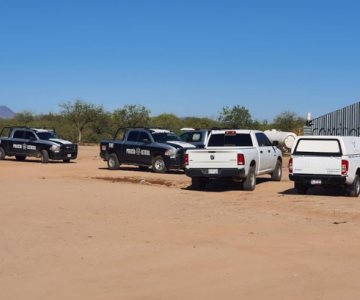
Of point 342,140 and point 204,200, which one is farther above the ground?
point 342,140

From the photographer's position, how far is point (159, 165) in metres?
25.6

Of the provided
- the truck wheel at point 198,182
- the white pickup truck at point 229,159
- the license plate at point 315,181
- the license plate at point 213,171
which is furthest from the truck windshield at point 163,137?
the license plate at point 315,181

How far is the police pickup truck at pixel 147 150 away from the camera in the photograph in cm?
2530

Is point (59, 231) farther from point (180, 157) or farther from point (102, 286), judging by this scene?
point (180, 157)

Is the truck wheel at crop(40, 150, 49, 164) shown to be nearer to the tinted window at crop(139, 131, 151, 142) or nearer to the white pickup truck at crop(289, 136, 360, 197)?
the tinted window at crop(139, 131, 151, 142)

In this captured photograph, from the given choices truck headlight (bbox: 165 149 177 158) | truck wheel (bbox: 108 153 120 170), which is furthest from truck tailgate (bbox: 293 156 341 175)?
truck wheel (bbox: 108 153 120 170)

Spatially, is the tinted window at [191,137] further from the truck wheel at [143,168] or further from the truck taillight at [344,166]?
the truck taillight at [344,166]

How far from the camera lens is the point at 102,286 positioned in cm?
707

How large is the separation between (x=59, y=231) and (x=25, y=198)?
5165 millimetres

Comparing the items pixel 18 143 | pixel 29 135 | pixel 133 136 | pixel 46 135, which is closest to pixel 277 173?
pixel 133 136

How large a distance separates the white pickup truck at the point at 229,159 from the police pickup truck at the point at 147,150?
5.02m

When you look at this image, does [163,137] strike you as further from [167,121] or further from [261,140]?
[167,121]

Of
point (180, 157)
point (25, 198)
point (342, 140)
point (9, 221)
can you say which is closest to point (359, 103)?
point (180, 157)

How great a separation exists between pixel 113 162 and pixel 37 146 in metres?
6.15
